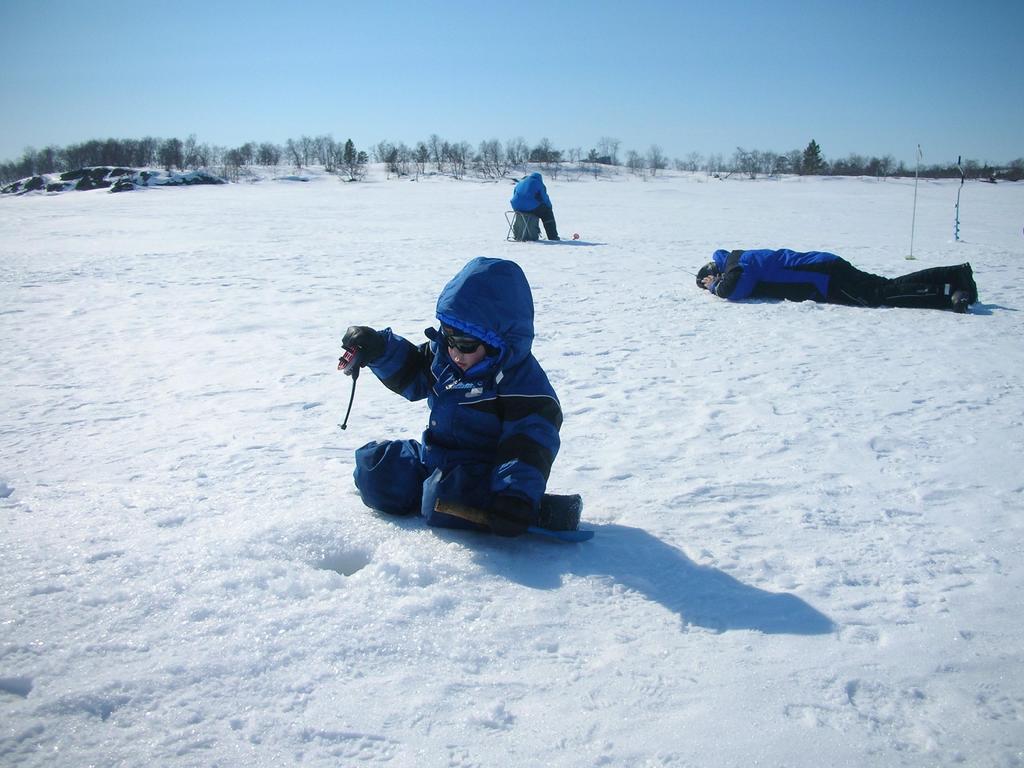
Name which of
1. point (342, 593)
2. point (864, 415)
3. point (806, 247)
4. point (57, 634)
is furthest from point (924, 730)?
point (806, 247)

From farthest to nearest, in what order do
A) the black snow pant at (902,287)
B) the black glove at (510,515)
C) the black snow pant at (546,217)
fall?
the black snow pant at (546,217), the black snow pant at (902,287), the black glove at (510,515)

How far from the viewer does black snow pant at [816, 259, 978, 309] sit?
6469mm

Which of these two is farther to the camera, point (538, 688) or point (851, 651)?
point (851, 651)

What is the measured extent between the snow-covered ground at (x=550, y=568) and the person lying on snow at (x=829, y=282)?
832mm

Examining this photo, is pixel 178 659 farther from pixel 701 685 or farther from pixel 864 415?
pixel 864 415

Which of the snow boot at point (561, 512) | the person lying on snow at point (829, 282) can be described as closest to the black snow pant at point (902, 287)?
the person lying on snow at point (829, 282)

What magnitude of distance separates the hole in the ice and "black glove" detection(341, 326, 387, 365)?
715 mm

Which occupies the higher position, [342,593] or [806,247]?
[806,247]

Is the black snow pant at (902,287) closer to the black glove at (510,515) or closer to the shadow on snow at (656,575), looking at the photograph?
the shadow on snow at (656,575)

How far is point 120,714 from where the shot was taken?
1.57m

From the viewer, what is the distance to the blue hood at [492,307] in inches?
94.0

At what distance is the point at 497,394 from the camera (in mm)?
2414

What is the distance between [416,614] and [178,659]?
63 cm

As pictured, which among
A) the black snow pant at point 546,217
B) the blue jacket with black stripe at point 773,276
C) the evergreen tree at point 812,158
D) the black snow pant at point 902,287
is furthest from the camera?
the evergreen tree at point 812,158
